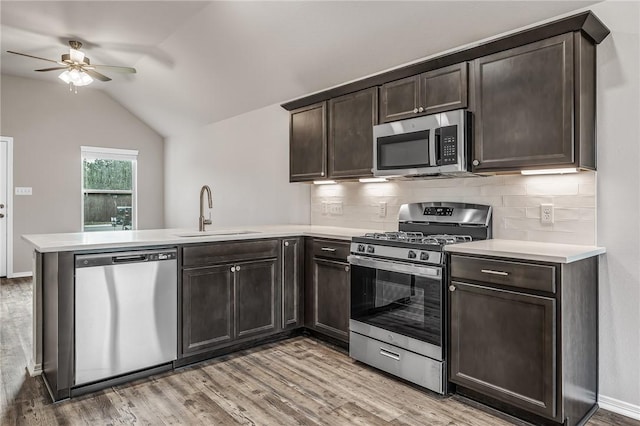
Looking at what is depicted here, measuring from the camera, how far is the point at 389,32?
3.09m

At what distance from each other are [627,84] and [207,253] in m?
2.75

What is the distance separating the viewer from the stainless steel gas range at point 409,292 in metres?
2.46

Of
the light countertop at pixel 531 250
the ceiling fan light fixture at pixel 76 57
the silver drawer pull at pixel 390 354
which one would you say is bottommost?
the silver drawer pull at pixel 390 354

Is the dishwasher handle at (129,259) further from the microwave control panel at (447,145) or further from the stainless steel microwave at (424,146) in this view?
the microwave control panel at (447,145)

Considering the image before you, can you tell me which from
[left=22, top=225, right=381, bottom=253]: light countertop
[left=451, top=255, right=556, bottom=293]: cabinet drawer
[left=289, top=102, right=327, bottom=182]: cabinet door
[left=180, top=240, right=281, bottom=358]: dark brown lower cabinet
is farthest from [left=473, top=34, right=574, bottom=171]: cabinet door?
[left=180, top=240, right=281, bottom=358]: dark brown lower cabinet

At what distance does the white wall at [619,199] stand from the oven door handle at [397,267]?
0.94m

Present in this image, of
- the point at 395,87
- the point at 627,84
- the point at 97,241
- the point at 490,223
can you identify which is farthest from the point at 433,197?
the point at 97,241

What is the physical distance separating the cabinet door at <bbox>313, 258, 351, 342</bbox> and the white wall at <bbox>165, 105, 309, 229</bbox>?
3.74ft

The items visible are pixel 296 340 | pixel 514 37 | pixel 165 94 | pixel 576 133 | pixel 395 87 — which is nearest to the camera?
pixel 576 133

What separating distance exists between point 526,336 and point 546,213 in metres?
0.85

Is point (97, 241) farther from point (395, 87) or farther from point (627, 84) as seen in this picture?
point (627, 84)

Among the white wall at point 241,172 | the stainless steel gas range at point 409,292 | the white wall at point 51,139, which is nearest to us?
the stainless steel gas range at point 409,292

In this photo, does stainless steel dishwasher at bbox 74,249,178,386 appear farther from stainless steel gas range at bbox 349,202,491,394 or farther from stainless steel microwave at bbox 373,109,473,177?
stainless steel microwave at bbox 373,109,473,177

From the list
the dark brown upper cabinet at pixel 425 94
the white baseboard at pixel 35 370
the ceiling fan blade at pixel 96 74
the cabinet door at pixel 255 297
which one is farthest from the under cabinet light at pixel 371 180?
the ceiling fan blade at pixel 96 74
